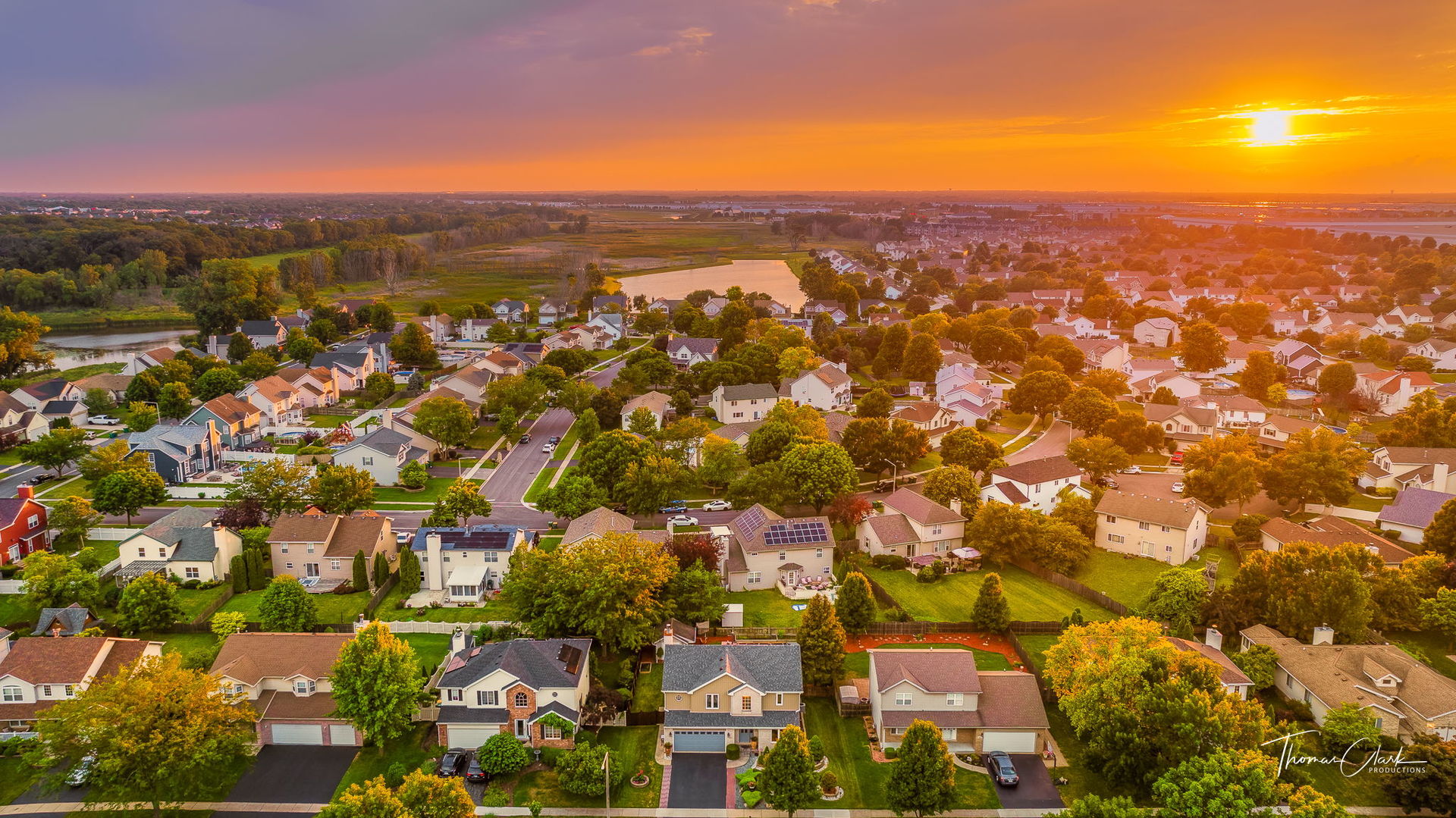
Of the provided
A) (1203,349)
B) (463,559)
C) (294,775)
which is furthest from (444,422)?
(1203,349)

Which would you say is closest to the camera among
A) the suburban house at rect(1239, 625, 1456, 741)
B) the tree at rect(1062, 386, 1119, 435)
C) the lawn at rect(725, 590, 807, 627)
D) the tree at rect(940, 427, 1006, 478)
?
the suburban house at rect(1239, 625, 1456, 741)

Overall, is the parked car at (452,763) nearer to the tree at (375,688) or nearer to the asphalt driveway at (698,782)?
the tree at (375,688)

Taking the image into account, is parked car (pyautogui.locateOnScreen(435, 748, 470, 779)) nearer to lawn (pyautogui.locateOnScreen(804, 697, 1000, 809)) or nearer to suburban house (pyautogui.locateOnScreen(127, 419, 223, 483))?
lawn (pyautogui.locateOnScreen(804, 697, 1000, 809))

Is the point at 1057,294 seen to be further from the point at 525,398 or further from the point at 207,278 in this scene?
the point at 207,278

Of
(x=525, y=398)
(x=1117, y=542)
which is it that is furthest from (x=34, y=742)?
(x=1117, y=542)

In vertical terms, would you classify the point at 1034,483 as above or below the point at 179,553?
above

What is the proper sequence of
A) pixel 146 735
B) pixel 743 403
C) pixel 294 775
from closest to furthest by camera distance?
1. pixel 146 735
2. pixel 294 775
3. pixel 743 403

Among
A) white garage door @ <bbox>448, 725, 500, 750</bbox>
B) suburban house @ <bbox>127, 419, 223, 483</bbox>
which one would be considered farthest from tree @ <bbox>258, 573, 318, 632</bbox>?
suburban house @ <bbox>127, 419, 223, 483</bbox>

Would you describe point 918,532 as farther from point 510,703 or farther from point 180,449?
point 180,449
